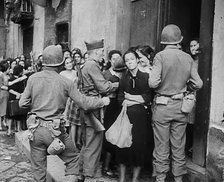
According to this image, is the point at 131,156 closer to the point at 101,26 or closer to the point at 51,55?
the point at 51,55

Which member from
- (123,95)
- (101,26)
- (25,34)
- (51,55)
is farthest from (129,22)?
(25,34)

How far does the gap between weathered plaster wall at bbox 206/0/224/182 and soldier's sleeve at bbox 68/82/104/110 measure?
136 cm

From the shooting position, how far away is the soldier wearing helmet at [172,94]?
4246mm

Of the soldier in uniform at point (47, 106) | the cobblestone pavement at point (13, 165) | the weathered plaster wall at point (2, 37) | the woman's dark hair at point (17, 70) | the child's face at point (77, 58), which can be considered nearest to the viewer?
the soldier in uniform at point (47, 106)

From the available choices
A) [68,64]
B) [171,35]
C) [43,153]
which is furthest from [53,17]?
[43,153]

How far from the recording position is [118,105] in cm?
502

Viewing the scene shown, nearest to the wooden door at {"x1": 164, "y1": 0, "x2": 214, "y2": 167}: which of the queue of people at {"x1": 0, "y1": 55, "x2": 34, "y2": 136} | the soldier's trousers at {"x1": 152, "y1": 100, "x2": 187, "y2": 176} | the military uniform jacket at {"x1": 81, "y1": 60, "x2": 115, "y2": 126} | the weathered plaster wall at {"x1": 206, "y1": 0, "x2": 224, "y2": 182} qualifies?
the weathered plaster wall at {"x1": 206, "y1": 0, "x2": 224, "y2": 182}

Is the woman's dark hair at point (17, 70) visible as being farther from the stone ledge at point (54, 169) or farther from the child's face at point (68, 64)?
the stone ledge at point (54, 169)

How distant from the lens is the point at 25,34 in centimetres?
1469

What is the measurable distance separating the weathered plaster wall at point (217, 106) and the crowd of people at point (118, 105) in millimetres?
313

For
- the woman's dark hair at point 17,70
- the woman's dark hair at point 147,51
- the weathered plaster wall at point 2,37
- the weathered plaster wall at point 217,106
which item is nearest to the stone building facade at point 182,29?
the weathered plaster wall at point 217,106

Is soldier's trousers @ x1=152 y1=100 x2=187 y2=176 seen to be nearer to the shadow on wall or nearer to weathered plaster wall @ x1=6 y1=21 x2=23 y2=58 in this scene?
the shadow on wall

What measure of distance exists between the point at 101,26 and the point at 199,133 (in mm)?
3849

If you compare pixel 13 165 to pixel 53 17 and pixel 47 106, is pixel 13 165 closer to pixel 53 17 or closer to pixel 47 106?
pixel 47 106
